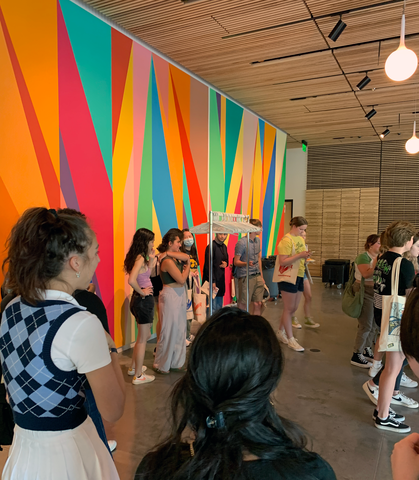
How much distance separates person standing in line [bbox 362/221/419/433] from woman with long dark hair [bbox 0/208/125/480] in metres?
2.37

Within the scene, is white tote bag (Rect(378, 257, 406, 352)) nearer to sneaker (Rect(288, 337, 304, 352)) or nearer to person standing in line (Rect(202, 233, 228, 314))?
sneaker (Rect(288, 337, 304, 352))

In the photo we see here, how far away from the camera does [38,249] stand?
3.94 ft

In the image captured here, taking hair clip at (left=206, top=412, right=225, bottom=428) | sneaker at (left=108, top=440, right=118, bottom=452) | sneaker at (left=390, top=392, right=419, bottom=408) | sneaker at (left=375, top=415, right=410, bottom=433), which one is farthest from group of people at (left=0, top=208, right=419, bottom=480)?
sneaker at (left=390, top=392, right=419, bottom=408)

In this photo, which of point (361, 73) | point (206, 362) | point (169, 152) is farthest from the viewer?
point (361, 73)

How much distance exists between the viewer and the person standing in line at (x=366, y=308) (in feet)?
14.1

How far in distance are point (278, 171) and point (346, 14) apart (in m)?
5.59

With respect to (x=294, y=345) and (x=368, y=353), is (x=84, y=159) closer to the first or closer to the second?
(x=294, y=345)

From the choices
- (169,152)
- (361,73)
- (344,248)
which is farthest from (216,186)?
(344,248)

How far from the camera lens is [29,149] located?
339 cm

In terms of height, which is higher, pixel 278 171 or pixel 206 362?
pixel 278 171

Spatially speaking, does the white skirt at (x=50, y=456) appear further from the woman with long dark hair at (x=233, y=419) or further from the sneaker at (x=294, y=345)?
the sneaker at (x=294, y=345)

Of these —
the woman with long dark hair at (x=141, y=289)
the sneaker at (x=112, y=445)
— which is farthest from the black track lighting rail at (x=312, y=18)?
the sneaker at (x=112, y=445)

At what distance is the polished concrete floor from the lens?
2.57 metres

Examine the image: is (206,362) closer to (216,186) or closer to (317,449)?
(317,449)
